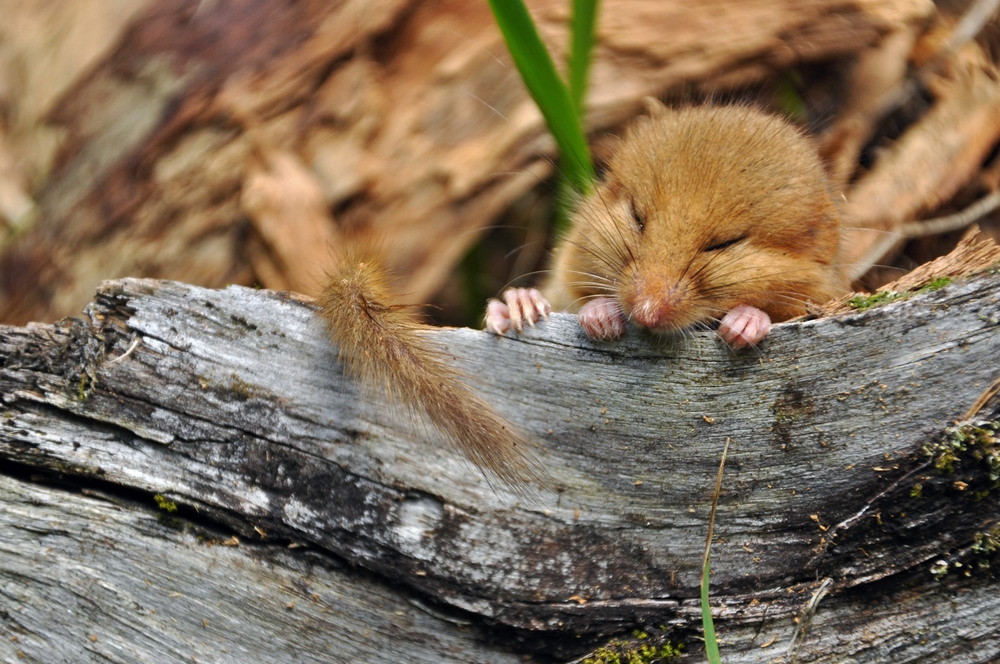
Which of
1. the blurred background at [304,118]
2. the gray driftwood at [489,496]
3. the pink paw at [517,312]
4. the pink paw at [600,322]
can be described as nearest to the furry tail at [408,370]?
the gray driftwood at [489,496]

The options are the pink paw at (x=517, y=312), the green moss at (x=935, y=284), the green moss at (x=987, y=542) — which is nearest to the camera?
the green moss at (x=987, y=542)

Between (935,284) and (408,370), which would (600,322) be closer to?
(408,370)

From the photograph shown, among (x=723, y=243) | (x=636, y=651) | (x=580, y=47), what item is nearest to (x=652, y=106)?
(x=580, y=47)

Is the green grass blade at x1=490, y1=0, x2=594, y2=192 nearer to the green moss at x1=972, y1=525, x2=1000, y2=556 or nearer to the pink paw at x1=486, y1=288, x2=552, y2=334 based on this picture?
the pink paw at x1=486, y1=288, x2=552, y2=334

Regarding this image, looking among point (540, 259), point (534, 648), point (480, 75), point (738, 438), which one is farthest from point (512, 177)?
point (534, 648)

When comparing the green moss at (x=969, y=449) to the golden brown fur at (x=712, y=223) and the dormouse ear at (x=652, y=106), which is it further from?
the dormouse ear at (x=652, y=106)

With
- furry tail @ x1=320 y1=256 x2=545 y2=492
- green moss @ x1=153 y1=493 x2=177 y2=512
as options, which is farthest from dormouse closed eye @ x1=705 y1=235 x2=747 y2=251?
green moss @ x1=153 y1=493 x2=177 y2=512
